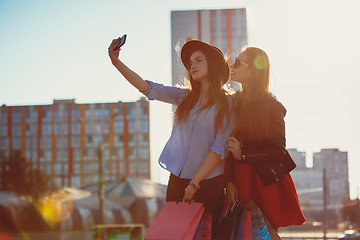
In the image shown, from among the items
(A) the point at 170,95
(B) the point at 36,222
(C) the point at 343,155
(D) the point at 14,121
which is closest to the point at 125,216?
(B) the point at 36,222

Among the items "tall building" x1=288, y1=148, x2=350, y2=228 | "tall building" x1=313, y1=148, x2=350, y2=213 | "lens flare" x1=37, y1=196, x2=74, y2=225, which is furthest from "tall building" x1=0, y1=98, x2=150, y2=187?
"tall building" x1=313, y1=148, x2=350, y2=213

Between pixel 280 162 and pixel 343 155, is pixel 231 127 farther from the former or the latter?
pixel 343 155

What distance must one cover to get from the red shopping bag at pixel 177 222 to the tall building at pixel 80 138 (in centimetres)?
6032

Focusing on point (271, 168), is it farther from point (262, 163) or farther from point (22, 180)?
point (22, 180)

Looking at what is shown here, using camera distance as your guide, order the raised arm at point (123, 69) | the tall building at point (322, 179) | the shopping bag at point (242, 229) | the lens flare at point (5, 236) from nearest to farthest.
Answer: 1. the shopping bag at point (242, 229)
2. the raised arm at point (123, 69)
3. the lens flare at point (5, 236)
4. the tall building at point (322, 179)

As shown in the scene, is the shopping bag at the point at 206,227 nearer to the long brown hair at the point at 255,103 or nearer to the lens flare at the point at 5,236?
the long brown hair at the point at 255,103

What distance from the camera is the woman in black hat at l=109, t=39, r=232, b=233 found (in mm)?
3008

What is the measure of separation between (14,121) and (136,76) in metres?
65.0

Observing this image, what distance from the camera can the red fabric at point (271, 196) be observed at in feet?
10.0

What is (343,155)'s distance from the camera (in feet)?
311

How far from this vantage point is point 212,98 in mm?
3123

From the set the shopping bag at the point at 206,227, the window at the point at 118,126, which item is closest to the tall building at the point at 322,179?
the window at the point at 118,126

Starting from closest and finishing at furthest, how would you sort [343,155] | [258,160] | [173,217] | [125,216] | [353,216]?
[173,217]
[258,160]
[125,216]
[353,216]
[343,155]

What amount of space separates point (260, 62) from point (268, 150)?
0.52 m
